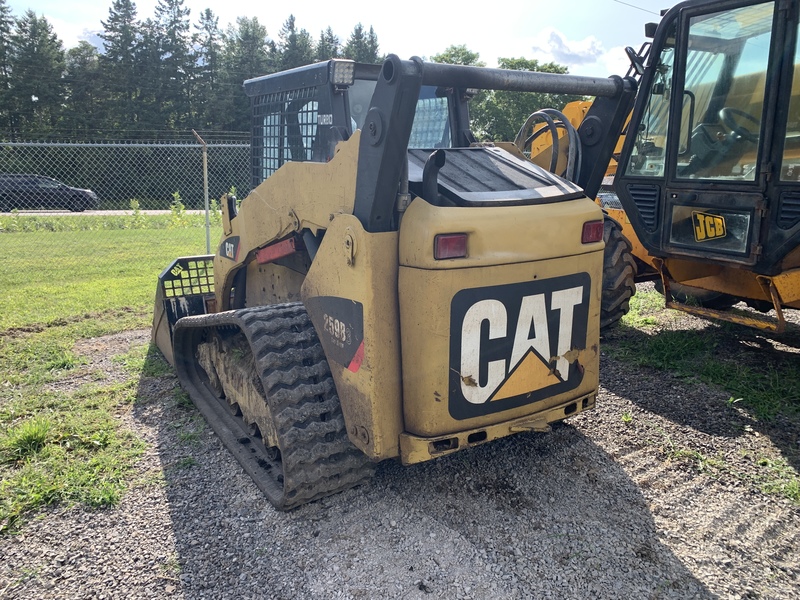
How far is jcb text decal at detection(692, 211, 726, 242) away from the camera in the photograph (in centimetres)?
458

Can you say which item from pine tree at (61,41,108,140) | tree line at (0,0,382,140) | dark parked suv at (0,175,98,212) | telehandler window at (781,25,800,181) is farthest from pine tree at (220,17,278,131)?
telehandler window at (781,25,800,181)

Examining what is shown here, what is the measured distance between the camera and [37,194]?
18.3 metres

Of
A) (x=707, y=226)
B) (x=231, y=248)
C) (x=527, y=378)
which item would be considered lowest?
(x=527, y=378)

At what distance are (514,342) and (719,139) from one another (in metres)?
2.94

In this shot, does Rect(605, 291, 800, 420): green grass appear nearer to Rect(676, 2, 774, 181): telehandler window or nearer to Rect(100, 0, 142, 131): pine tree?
Rect(676, 2, 774, 181): telehandler window

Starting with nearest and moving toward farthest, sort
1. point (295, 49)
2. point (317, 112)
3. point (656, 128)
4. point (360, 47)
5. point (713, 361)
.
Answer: point (317, 112) → point (713, 361) → point (656, 128) → point (295, 49) → point (360, 47)

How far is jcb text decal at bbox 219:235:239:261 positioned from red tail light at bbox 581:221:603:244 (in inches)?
88.6

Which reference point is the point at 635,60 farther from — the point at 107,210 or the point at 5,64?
the point at 5,64

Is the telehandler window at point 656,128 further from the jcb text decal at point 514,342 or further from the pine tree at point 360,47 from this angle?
the pine tree at point 360,47

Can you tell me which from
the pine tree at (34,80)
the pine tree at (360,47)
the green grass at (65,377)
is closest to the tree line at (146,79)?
the pine tree at (34,80)

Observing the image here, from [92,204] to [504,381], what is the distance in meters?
→ 20.6

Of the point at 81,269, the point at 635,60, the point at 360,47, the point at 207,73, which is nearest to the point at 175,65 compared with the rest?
the point at 207,73

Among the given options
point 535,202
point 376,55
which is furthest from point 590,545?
point 376,55

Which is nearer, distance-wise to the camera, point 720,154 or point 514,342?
point 514,342
